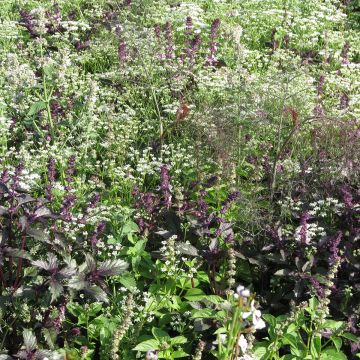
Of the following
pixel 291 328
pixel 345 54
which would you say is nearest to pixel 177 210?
pixel 291 328

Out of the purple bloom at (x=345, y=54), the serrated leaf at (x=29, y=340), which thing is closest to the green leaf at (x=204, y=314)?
the serrated leaf at (x=29, y=340)

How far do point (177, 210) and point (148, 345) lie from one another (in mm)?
1088

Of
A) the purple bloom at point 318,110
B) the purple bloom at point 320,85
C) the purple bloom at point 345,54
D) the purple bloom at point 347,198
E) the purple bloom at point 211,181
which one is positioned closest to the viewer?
the purple bloom at point 347,198

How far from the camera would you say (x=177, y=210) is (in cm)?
414

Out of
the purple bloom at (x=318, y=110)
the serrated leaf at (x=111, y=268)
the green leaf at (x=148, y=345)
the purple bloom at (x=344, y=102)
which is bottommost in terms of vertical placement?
the green leaf at (x=148, y=345)

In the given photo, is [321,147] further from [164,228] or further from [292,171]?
[164,228]

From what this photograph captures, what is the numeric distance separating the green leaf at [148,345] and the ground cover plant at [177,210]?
11 mm

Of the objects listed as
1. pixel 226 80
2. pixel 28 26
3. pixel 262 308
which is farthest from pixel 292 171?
pixel 28 26

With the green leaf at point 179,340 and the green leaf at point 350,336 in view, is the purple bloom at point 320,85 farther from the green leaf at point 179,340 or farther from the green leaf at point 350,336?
the green leaf at point 179,340

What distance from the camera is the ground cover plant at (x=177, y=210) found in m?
3.29

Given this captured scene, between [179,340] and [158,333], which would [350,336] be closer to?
[179,340]

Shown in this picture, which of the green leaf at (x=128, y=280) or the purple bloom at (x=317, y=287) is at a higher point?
the purple bloom at (x=317, y=287)

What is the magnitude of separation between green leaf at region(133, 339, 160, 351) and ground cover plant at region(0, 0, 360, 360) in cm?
1

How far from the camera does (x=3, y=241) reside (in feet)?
10.7
